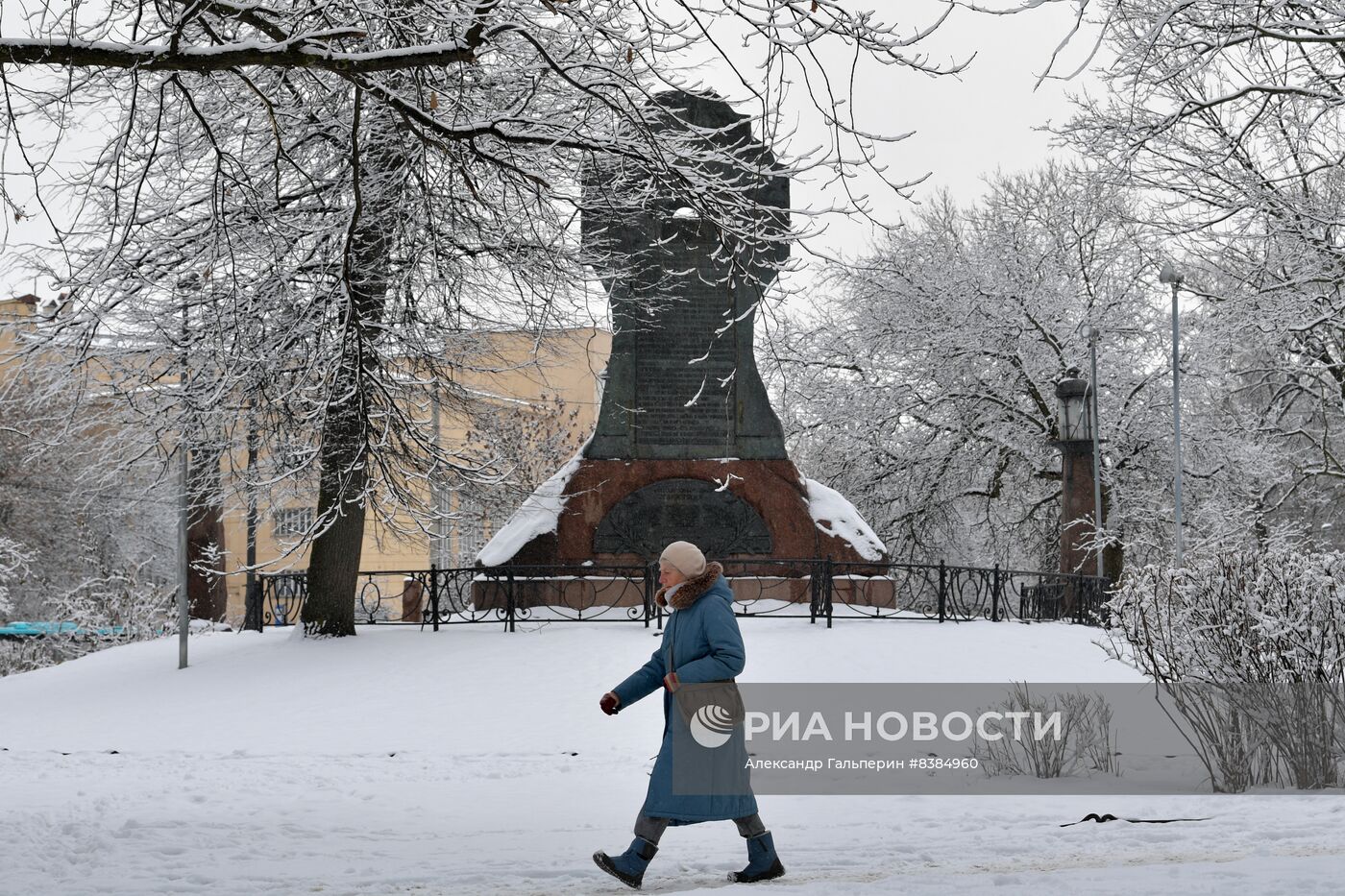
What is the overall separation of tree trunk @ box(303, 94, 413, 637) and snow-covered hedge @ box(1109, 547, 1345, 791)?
21.5 ft

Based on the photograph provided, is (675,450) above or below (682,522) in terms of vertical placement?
above

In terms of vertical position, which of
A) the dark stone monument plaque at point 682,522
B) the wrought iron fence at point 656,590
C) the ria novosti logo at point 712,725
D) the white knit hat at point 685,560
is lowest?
the ria novosti logo at point 712,725

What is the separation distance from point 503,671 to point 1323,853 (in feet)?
31.4

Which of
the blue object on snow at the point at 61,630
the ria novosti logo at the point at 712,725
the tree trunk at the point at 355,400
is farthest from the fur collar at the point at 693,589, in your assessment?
the blue object on snow at the point at 61,630

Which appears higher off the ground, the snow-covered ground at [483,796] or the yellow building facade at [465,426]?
the yellow building facade at [465,426]

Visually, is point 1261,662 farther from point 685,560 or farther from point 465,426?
point 465,426

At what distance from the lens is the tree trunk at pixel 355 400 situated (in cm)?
1295

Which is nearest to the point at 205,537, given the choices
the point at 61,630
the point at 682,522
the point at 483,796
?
the point at 61,630

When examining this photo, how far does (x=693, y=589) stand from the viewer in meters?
6.21

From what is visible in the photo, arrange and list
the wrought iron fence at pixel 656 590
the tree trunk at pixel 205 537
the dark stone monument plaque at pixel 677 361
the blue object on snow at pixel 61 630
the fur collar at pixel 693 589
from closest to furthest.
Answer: the fur collar at pixel 693 589, the wrought iron fence at pixel 656 590, the dark stone monument plaque at pixel 677 361, the tree trunk at pixel 205 537, the blue object on snow at pixel 61 630

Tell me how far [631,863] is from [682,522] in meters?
12.1

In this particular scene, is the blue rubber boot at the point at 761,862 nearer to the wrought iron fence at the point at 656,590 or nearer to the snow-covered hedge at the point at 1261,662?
the snow-covered hedge at the point at 1261,662

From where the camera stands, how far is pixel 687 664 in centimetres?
606

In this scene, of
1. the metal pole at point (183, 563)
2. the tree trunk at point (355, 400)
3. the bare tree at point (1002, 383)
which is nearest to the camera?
the tree trunk at point (355, 400)
